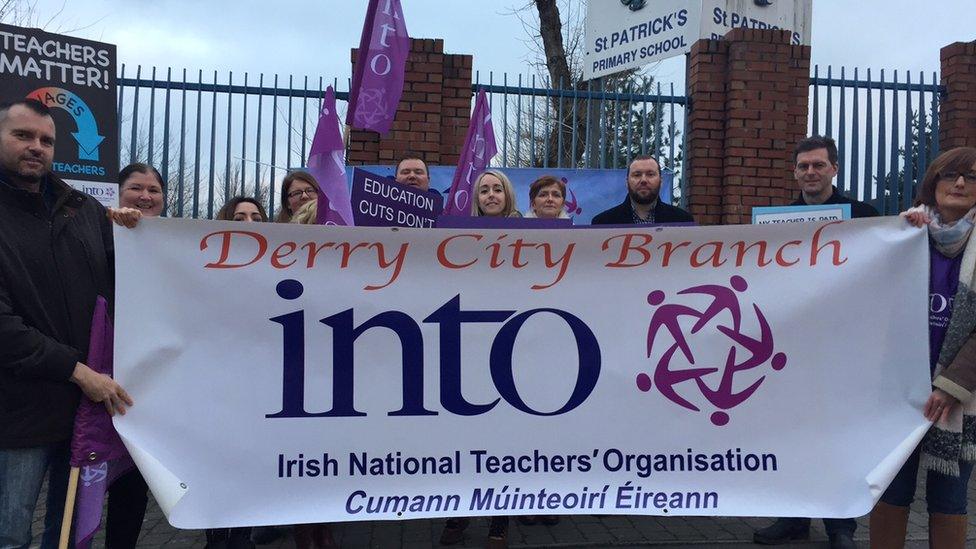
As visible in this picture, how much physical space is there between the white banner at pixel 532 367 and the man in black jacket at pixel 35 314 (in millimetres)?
260

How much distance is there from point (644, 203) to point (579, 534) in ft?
6.49

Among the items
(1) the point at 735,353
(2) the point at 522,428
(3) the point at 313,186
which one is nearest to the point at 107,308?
(2) the point at 522,428

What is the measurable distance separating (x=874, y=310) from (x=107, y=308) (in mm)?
3037

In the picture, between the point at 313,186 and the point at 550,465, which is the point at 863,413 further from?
the point at 313,186

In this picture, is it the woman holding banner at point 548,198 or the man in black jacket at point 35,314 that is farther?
Result: the woman holding banner at point 548,198

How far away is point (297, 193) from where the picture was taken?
4742 mm

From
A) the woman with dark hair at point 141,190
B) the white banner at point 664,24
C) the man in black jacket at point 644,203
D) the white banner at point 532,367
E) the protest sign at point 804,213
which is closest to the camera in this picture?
the white banner at point 532,367

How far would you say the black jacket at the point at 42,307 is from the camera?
8.30ft

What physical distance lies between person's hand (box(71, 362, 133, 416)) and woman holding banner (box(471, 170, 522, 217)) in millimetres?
2226

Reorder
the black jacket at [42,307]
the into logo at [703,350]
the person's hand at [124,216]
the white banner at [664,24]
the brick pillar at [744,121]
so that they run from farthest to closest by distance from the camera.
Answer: the white banner at [664,24]
the brick pillar at [744,121]
the into logo at [703,350]
the person's hand at [124,216]
the black jacket at [42,307]

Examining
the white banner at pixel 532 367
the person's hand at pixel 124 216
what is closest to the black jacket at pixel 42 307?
the person's hand at pixel 124 216

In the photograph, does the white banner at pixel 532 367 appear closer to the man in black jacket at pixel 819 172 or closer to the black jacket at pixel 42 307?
the black jacket at pixel 42 307

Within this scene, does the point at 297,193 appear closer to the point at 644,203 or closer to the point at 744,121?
the point at 644,203

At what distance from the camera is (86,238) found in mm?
2799
